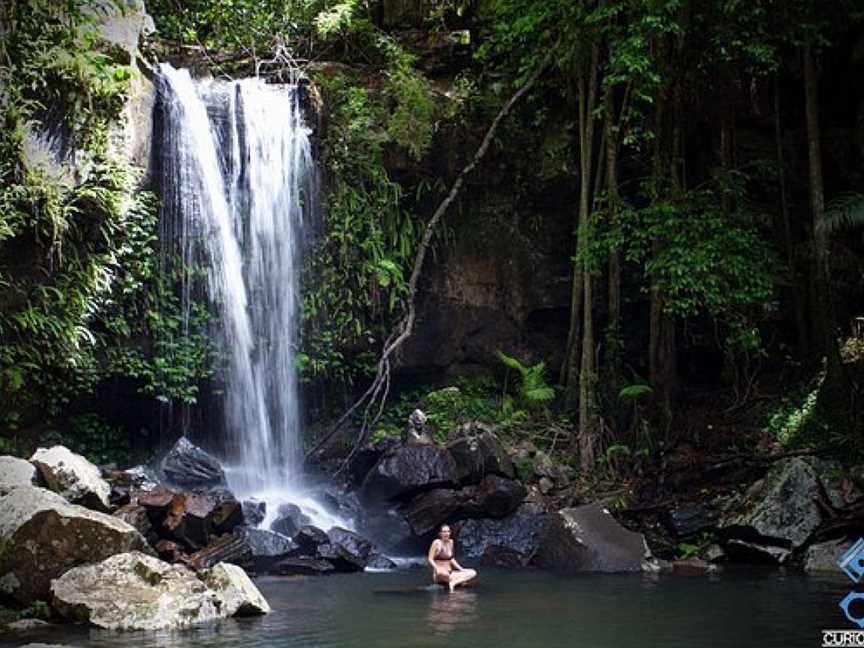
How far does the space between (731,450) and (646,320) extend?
3641 mm

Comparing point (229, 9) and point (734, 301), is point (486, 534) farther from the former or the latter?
point (229, 9)

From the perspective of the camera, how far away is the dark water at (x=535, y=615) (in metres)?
7.09

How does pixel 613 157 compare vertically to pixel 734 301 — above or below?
above

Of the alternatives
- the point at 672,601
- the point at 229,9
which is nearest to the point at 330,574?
the point at 672,601

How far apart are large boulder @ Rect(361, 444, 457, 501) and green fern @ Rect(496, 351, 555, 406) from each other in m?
2.65

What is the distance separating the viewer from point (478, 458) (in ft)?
42.1

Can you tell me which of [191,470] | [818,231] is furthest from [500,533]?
[818,231]

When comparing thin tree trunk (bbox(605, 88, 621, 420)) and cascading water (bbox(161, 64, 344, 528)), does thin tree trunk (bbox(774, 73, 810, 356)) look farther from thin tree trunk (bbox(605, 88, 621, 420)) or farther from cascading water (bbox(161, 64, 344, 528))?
cascading water (bbox(161, 64, 344, 528))

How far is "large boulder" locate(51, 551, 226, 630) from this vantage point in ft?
25.6

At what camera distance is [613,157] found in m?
14.5

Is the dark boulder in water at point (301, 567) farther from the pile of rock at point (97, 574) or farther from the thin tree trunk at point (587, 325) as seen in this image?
the thin tree trunk at point (587, 325)

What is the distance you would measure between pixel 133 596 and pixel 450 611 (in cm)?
280

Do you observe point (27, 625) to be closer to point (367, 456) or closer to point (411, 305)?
point (367, 456)

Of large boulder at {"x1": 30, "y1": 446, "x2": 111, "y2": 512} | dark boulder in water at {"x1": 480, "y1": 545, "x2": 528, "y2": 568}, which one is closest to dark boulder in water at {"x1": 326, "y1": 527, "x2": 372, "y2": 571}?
dark boulder in water at {"x1": 480, "y1": 545, "x2": 528, "y2": 568}
